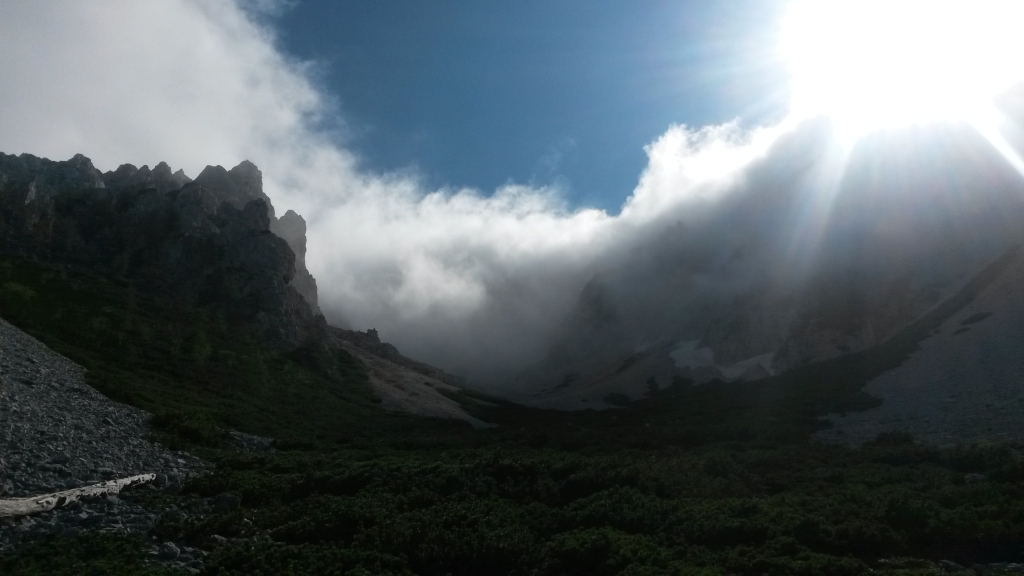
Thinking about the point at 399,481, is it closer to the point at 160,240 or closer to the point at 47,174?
the point at 160,240

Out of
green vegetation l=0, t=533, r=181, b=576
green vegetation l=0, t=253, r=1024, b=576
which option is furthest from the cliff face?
green vegetation l=0, t=533, r=181, b=576

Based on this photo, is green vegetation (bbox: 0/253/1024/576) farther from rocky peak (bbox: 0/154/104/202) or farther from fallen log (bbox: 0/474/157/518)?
rocky peak (bbox: 0/154/104/202)

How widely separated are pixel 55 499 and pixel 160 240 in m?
110

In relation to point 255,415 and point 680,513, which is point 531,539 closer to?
point 680,513

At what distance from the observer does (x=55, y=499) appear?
21047mm

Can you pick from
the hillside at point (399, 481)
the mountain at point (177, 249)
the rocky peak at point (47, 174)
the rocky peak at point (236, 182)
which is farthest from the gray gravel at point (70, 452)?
the rocky peak at point (236, 182)

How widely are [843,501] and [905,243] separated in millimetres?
161456

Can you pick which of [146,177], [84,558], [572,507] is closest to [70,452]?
[84,558]

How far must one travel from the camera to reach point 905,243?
536 ft

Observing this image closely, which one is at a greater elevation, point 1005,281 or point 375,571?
point 1005,281

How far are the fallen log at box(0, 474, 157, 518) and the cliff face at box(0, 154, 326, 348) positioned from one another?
84.8 meters

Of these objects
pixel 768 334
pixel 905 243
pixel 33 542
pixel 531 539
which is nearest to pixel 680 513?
pixel 531 539

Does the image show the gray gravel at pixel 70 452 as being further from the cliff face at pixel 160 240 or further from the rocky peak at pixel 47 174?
the rocky peak at pixel 47 174

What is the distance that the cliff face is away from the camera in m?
107
